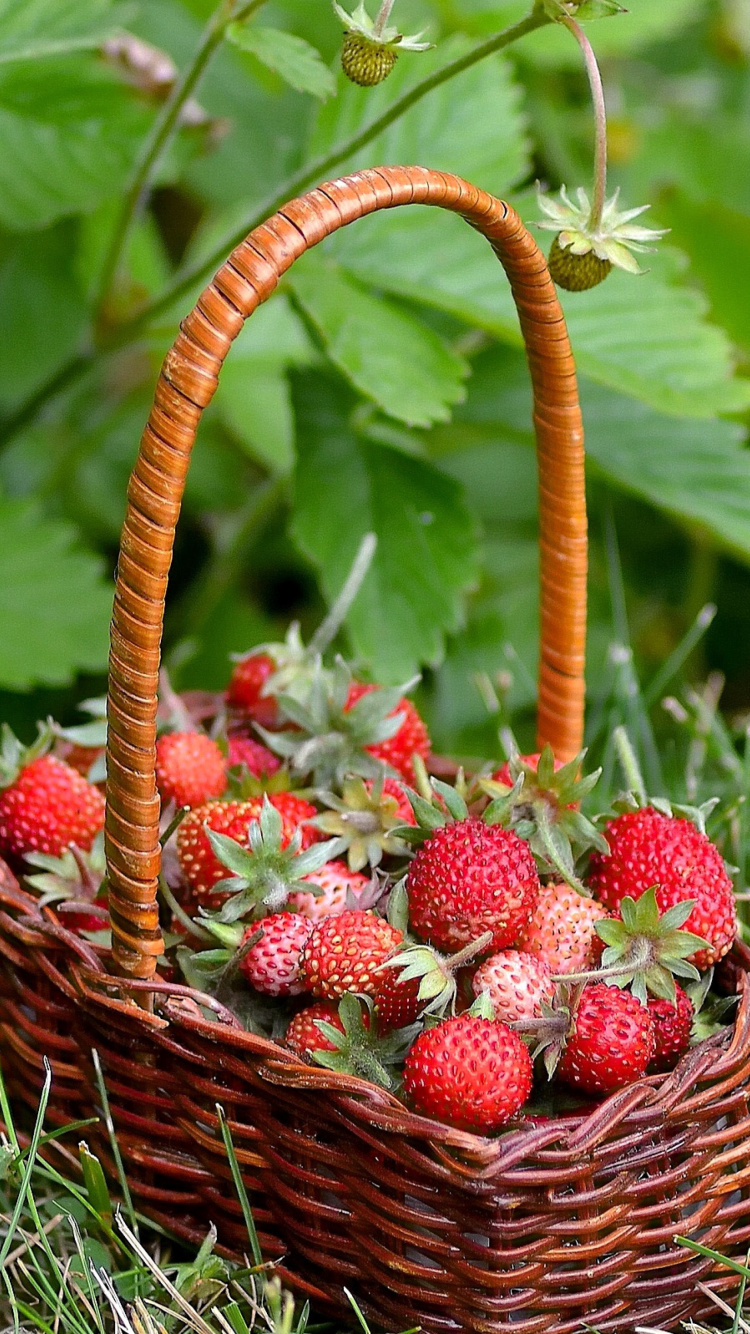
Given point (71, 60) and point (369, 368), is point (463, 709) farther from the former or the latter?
point (71, 60)

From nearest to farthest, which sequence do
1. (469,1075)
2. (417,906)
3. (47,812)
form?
1. (469,1075)
2. (417,906)
3. (47,812)

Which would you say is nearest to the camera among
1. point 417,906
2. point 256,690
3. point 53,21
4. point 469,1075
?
point 469,1075

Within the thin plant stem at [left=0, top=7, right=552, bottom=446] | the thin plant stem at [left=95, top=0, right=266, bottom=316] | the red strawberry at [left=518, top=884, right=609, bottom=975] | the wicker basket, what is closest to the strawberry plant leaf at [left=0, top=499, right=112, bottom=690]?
the thin plant stem at [left=0, top=7, right=552, bottom=446]

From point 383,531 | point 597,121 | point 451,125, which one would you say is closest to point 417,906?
point 597,121

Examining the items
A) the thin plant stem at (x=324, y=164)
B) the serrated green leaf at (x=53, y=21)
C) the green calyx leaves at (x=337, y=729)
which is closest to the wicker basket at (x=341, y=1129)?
the thin plant stem at (x=324, y=164)

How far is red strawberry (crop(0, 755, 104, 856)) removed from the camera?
81 centimetres

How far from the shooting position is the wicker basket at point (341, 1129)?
0.60 meters

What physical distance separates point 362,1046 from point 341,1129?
0.15 ft

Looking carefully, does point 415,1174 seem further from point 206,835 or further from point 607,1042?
point 206,835

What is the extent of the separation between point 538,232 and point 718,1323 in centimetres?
83

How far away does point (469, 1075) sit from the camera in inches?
23.5

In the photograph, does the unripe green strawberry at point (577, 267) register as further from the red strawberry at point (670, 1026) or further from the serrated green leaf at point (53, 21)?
the serrated green leaf at point (53, 21)

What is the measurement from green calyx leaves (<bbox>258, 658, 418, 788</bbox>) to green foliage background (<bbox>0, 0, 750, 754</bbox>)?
24 cm

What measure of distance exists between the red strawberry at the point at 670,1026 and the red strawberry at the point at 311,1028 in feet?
0.57
